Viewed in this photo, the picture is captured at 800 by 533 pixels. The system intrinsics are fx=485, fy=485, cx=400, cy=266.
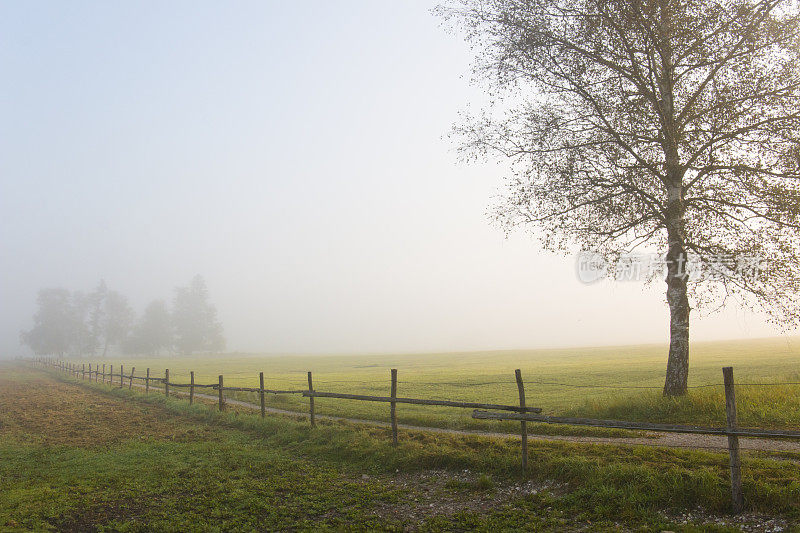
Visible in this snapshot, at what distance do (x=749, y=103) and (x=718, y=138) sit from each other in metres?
1.36

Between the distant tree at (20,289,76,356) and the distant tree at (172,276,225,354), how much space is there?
72.9 feet

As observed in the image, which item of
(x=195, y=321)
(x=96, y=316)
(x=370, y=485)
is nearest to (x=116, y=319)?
(x=96, y=316)

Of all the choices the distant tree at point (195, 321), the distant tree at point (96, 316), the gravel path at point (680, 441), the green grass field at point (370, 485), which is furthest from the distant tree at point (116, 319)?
the gravel path at point (680, 441)

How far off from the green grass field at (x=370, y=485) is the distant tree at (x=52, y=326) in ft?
364

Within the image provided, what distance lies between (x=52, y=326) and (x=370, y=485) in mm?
123955

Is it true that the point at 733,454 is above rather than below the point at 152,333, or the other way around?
above

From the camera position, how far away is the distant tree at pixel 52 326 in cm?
10731

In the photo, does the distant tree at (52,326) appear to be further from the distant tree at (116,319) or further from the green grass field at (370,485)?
the green grass field at (370,485)

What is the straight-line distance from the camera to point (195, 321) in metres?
113

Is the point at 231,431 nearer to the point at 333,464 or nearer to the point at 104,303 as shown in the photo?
the point at 333,464

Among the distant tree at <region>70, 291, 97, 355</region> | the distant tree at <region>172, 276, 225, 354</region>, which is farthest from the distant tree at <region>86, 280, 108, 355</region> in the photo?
the distant tree at <region>172, 276, 225, 354</region>

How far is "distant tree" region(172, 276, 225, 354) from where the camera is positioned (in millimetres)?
112000

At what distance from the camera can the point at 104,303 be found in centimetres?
11688

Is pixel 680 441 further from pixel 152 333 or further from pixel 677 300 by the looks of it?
pixel 152 333
